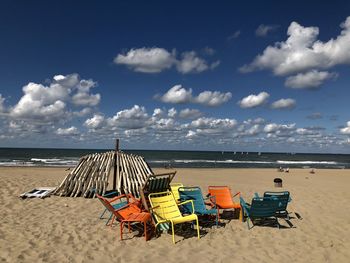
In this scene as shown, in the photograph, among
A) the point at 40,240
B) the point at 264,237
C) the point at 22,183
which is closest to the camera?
the point at 40,240

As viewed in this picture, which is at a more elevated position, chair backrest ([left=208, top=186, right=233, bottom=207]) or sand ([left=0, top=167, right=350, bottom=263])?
chair backrest ([left=208, top=186, right=233, bottom=207])

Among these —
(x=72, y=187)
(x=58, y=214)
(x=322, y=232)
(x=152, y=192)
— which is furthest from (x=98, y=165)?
(x=322, y=232)

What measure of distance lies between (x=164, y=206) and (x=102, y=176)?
4.27 m

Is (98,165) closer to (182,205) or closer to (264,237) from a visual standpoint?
(182,205)

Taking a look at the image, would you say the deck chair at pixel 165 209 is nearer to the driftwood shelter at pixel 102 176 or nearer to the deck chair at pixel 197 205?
the deck chair at pixel 197 205

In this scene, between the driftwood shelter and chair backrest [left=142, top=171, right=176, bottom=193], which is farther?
the driftwood shelter

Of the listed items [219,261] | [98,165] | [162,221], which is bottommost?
[219,261]

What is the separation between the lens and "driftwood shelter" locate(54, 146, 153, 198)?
36.3 feet

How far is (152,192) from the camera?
7.81 meters

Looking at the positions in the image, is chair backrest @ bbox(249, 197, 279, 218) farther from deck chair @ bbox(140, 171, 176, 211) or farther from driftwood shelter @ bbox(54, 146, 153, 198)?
driftwood shelter @ bbox(54, 146, 153, 198)

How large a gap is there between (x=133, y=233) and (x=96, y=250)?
4.00ft

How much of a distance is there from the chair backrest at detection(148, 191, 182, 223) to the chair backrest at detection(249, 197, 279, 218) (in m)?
1.74

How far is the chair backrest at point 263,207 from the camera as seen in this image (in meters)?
7.71

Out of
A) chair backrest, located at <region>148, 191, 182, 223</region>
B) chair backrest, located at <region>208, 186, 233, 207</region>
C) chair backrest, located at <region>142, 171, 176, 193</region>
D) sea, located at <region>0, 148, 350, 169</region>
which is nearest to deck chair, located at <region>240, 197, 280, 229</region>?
chair backrest, located at <region>208, 186, 233, 207</region>
